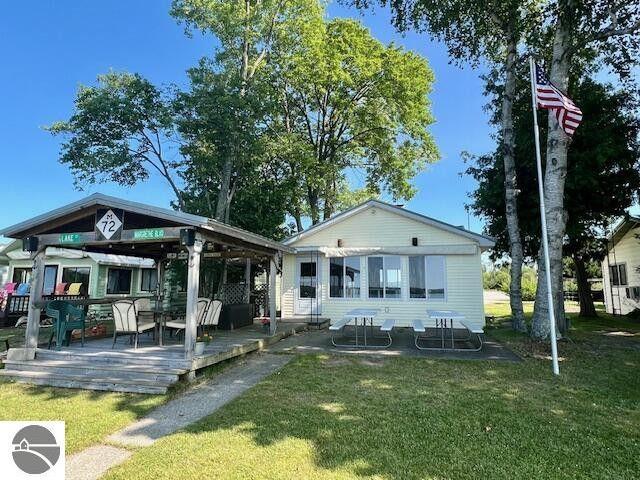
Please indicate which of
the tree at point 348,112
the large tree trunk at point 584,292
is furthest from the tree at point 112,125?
the large tree trunk at point 584,292

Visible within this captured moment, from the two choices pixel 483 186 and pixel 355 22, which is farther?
pixel 355 22

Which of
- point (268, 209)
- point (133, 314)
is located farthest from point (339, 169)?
point (133, 314)

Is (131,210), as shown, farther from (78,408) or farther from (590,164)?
(590,164)

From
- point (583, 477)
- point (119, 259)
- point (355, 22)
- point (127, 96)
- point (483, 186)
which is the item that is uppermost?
point (355, 22)

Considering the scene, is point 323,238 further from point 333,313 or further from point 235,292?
point 235,292

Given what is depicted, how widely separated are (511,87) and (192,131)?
12351 millimetres

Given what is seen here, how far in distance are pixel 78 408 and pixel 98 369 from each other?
1342 mm

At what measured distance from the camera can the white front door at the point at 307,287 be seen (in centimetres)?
1454

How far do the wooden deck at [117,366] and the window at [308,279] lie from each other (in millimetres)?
6516

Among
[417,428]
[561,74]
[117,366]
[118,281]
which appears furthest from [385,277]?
[118,281]

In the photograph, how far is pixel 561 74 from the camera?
974 centimetres

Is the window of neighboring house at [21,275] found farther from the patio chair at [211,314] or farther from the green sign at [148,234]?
the green sign at [148,234]

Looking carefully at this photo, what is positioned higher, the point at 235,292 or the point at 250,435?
the point at 235,292

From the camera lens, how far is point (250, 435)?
13.6 ft
